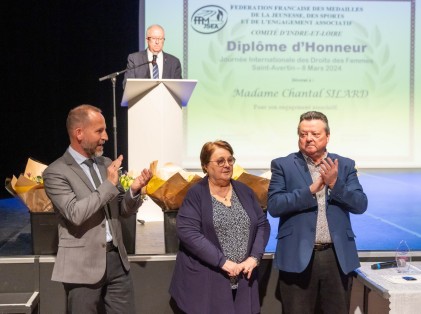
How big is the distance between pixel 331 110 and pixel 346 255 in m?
5.89

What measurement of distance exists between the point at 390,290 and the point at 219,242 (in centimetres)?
80

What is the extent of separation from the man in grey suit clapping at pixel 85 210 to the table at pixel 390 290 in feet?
3.90

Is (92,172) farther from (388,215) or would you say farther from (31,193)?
(388,215)

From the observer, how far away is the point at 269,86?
8562 millimetres

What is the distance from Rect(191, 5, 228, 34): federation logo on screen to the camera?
8.20 meters

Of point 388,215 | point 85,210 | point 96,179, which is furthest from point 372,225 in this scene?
point 85,210

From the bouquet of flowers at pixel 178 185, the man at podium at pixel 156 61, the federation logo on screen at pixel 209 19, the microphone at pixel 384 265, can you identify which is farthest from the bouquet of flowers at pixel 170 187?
the federation logo on screen at pixel 209 19

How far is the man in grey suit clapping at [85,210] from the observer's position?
9.08 ft

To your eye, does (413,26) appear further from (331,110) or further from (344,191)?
(344,191)

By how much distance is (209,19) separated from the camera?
27.0ft

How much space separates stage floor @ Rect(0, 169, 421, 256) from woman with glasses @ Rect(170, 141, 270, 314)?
2.54 feet

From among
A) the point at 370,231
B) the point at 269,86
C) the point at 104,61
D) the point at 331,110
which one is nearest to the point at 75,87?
the point at 104,61

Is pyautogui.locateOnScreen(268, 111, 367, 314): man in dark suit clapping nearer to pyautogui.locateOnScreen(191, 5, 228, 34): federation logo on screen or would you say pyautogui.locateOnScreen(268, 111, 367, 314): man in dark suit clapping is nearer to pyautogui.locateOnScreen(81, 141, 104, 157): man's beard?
pyautogui.locateOnScreen(81, 141, 104, 157): man's beard

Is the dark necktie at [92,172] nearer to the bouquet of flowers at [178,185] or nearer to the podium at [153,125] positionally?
the bouquet of flowers at [178,185]
